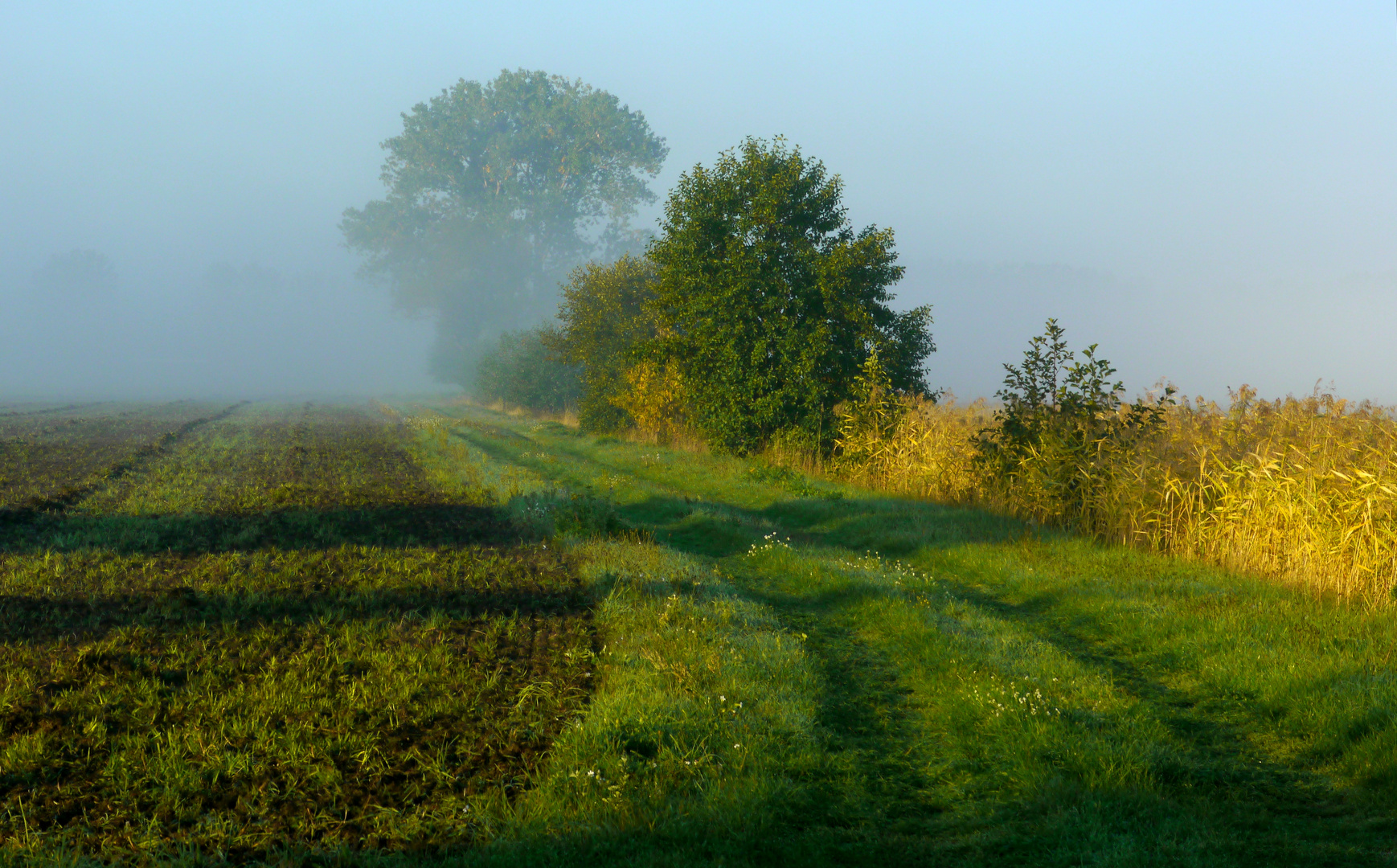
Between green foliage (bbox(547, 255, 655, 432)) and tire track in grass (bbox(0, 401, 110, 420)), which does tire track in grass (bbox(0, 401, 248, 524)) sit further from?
green foliage (bbox(547, 255, 655, 432))

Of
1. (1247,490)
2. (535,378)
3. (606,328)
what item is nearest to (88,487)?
(606,328)

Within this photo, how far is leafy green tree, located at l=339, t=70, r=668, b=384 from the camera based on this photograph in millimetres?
66188

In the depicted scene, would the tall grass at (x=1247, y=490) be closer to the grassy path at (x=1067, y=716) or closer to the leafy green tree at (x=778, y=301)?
the grassy path at (x=1067, y=716)

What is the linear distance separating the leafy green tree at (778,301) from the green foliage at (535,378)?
20.6m

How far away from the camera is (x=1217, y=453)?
37.2ft

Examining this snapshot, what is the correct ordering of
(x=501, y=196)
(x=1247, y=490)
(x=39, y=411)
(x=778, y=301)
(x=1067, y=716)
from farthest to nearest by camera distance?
(x=501, y=196) < (x=39, y=411) < (x=778, y=301) < (x=1247, y=490) < (x=1067, y=716)

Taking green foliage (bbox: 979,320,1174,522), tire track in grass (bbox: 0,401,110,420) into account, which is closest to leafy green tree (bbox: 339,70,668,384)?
tire track in grass (bbox: 0,401,110,420)

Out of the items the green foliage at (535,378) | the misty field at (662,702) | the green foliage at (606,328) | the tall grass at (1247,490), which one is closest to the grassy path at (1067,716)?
the misty field at (662,702)

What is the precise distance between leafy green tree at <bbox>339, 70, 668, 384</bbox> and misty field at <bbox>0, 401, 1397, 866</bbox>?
199 feet

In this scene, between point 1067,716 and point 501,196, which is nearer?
point 1067,716

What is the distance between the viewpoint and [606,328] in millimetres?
31875

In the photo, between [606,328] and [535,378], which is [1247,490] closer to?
[606,328]

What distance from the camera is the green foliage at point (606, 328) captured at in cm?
3106

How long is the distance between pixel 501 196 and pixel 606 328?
4251cm
